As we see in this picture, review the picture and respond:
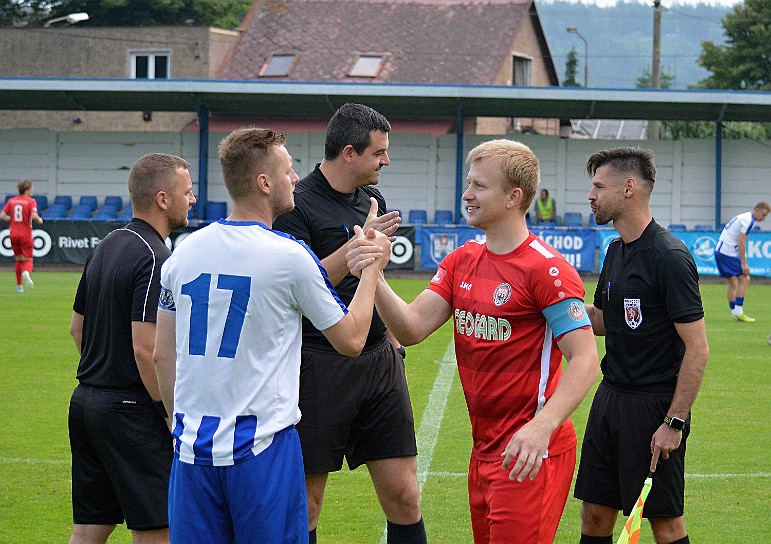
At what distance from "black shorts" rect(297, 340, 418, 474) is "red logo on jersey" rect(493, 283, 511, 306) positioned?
1229 millimetres

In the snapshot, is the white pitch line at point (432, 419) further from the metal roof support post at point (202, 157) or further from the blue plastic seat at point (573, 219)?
the metal roof support post at point (202, 157)

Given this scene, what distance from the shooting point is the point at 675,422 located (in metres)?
4.84

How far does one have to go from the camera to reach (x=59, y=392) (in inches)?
412

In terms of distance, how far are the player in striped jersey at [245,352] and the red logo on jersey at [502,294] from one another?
0.62 metres

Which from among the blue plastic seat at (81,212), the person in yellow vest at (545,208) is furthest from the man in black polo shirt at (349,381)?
the blue plastic seat at (81,212)

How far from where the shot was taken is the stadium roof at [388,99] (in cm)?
2883

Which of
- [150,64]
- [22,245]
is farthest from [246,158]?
[150,64]

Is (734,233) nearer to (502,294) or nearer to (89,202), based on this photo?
(502,294)

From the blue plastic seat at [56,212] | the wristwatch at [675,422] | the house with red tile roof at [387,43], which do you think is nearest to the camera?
the wristwatch at [675,422]

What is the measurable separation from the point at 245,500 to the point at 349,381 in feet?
5.18

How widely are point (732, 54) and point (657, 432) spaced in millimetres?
54311

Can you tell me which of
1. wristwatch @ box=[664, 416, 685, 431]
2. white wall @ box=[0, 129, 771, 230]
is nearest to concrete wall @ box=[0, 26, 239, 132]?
white wall @ box=[0, 129, 771, 230]

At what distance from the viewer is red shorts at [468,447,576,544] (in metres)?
4.11

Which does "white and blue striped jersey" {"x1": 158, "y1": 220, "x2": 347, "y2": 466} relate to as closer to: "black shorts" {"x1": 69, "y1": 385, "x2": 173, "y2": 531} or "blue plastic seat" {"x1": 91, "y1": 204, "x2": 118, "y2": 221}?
"black shorts" {"x1": 69, "y1": 385, "x2": 173, "y2": 531}
